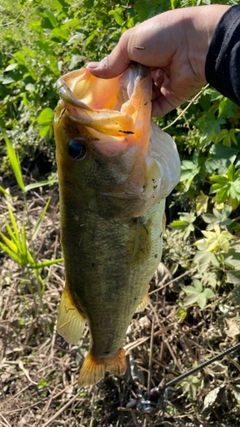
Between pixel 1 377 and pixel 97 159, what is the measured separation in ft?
7.63

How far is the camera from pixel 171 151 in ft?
5.46

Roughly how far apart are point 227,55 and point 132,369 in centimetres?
210

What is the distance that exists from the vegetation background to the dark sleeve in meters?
0.60

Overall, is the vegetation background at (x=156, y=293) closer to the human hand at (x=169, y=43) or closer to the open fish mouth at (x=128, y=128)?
the human hand at (x=169, y=43)

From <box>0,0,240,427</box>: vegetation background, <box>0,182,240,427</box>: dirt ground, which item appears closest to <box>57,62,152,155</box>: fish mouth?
<box>0,0,240,427</box>: vegetation background

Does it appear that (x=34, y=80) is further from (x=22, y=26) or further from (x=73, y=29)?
(x=73, y=29)

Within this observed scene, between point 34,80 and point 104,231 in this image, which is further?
point 34,80

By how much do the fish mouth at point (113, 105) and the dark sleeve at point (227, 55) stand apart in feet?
0.80

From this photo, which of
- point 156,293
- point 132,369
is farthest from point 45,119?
point 132,369

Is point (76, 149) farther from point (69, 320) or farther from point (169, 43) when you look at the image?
point (69, 320)

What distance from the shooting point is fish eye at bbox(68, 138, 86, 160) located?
1.54 metres

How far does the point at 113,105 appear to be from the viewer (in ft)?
5.43

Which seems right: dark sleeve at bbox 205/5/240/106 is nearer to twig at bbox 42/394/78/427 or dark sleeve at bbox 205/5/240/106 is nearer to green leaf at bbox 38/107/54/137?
green leaf at bbox 38/107/54/137

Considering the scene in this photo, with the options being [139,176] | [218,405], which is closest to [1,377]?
[218,405]
